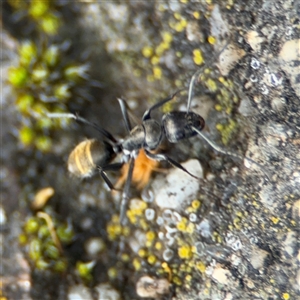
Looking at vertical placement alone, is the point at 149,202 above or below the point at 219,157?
below

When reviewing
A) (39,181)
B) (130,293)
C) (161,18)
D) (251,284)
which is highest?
(161,18)

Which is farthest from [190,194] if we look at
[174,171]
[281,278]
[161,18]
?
[161,18]

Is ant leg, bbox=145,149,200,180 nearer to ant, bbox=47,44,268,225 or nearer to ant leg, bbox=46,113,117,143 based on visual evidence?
ant, bbox=47,44,268,225

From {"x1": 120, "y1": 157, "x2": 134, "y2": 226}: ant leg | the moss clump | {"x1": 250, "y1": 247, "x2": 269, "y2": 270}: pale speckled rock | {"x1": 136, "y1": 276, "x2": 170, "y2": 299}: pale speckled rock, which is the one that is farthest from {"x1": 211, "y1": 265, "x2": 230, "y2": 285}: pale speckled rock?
the moss clump

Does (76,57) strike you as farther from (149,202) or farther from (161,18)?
(149,202)

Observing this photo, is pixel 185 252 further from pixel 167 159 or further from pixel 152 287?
pixel 167 159

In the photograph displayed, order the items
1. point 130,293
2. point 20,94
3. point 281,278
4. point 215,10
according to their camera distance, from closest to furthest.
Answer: point 281,278 → point 215,10 → point 130,293 → point 20,94

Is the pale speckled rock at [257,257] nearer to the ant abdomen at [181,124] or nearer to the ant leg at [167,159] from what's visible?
the ant leg at [167,159]

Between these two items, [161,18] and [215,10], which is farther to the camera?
[161,18]
